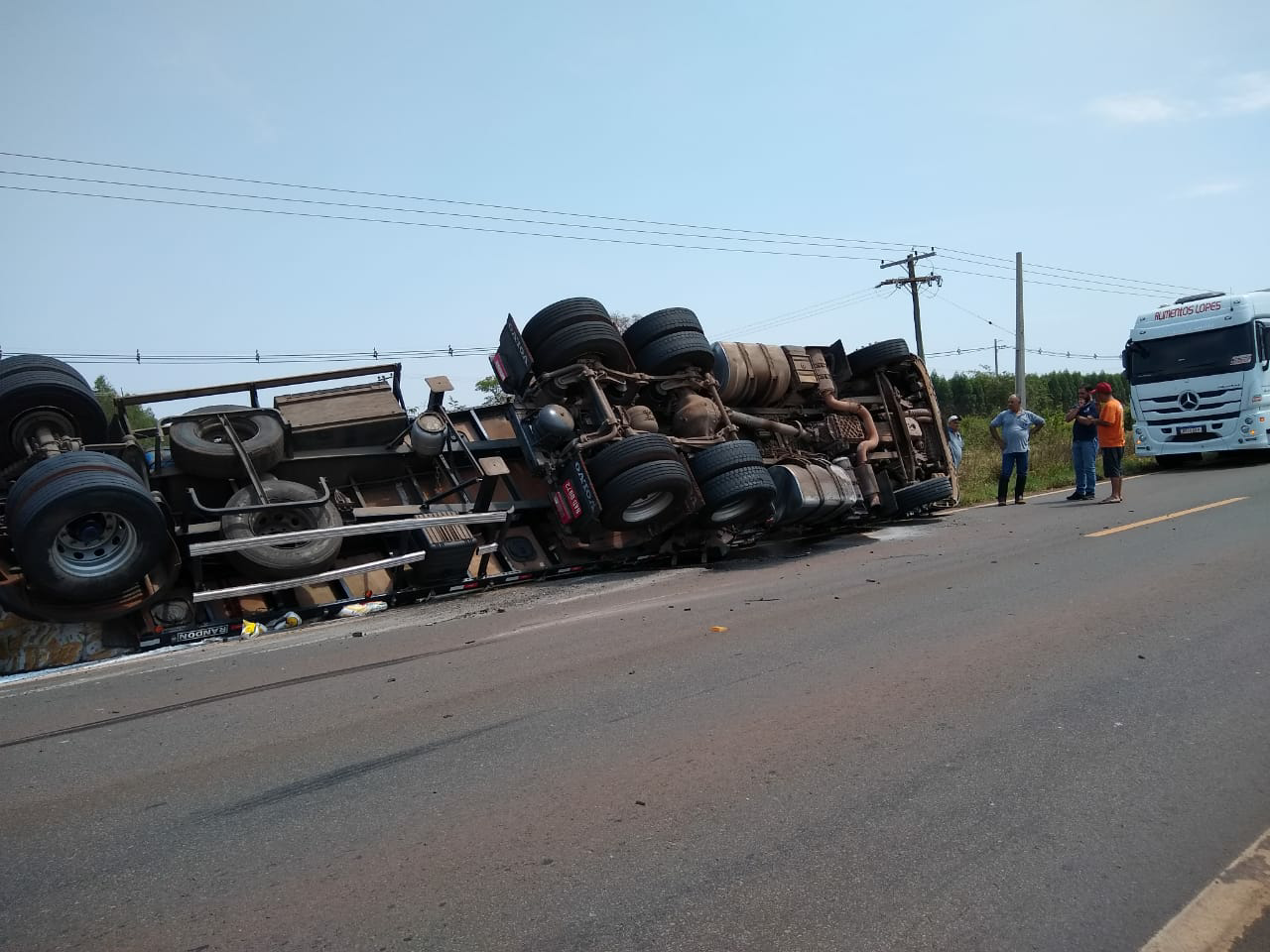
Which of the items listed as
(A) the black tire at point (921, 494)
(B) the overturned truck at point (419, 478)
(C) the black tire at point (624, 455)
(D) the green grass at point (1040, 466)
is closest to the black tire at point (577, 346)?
(B) the overturned truck at point (419, 478)

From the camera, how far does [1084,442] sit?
14.6 meters

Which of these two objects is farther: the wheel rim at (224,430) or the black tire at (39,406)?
the wheel rim at (224,430)

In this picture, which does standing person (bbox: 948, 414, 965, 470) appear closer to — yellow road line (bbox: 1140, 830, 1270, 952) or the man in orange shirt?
the man in orange shirt

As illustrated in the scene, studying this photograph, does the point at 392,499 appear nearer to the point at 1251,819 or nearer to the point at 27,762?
the point at 27,762

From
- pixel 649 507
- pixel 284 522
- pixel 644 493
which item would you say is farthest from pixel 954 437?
pixel 284 522

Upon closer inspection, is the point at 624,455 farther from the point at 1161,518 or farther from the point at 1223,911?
the point at 1223,911

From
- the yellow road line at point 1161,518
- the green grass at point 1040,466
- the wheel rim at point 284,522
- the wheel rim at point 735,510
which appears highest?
the wheel rim at point 284,522

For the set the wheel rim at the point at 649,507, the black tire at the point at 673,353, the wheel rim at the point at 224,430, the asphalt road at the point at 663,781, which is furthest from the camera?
the black tire at the point at 673,353

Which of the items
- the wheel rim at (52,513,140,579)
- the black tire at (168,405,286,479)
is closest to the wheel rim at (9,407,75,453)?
the black tire at (168,405,286,479)

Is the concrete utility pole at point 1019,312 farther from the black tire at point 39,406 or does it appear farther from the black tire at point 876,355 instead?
the black tire at point 39,406

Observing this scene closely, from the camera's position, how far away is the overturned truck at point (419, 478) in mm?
7336

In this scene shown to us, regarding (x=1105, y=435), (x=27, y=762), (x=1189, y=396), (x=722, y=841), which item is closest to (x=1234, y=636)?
(x=722, y=841)

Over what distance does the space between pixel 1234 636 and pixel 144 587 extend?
7.59 m

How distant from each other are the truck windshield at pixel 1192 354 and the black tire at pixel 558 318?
1365 cm
